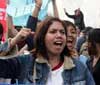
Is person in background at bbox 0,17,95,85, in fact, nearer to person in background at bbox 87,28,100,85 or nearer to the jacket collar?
the jacket collar

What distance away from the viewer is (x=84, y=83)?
2793 mm

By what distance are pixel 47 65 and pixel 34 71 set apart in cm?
10

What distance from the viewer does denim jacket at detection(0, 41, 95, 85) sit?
9.04 ft

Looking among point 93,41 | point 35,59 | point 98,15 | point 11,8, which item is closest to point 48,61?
point 35,59

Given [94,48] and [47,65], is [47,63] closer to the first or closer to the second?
[47,65]

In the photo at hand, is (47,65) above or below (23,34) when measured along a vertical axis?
below

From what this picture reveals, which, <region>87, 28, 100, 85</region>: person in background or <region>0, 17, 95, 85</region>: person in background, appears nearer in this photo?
<region>0, 17, 95, 85</region>: person in background

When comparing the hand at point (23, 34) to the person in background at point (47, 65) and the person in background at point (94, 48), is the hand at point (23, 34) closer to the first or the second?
the person in background at point (47, 65)

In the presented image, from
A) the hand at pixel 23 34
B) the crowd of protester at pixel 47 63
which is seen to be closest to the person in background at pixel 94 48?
the crowd of protester at pixel 47 63

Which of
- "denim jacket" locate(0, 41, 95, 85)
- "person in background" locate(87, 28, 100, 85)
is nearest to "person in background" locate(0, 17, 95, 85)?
"denim jacket" locate(0, 41, 95, 85)

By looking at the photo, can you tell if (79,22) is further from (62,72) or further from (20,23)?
(62,72)

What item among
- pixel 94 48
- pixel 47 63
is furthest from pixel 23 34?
pixel 94 48

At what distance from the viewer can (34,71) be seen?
9.04 feet

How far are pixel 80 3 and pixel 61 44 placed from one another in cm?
818
